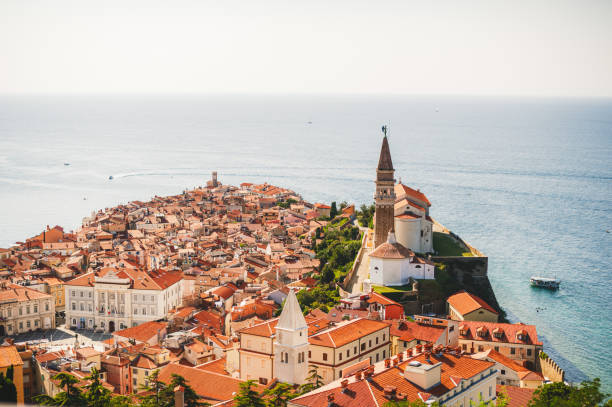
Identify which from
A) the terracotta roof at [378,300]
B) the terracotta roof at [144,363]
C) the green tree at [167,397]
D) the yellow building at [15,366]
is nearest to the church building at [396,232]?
the terracotta roof at [378,300]

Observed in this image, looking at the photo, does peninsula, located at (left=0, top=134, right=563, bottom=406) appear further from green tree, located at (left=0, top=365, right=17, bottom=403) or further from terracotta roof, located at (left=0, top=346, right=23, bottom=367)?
green tree, located at (left=0, top=365, right=17, bottom=403)

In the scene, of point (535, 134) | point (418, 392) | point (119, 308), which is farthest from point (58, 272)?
point (535, 134)

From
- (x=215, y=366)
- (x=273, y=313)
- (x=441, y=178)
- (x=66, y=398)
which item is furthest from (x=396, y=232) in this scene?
(x=441, y=178)

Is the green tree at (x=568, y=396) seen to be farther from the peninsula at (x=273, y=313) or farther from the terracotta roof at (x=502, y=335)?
the terracotta roof at (x=502, y=335)

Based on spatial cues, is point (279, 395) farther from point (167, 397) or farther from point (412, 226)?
point (412, 226)

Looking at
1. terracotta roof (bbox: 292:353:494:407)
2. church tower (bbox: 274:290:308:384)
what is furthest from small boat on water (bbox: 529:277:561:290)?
church tower (bbox: 274:290:308:384)

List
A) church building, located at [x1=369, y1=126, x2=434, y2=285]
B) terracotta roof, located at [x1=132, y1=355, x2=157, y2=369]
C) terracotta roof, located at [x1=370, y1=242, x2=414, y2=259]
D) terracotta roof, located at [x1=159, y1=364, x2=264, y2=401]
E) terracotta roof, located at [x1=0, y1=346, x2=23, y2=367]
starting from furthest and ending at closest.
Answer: church building, located at [x1=369, y1=126, x2=434, y2=285]
terracotta roof, located at [x1=370, y1=242, x2=414, y2=259]
terracotta roof, located at [x1=132, y1=355, x2=157, y2=369]
terracotta roof, located at [x1=0, y1=346, x2=23, y2=367]
terracotta roof, located at [x1=159, y1=364, x2=264, y2=401]

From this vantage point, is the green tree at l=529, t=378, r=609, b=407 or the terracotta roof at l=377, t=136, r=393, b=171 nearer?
the green tree at l=529, t=378, r=609, b=407
